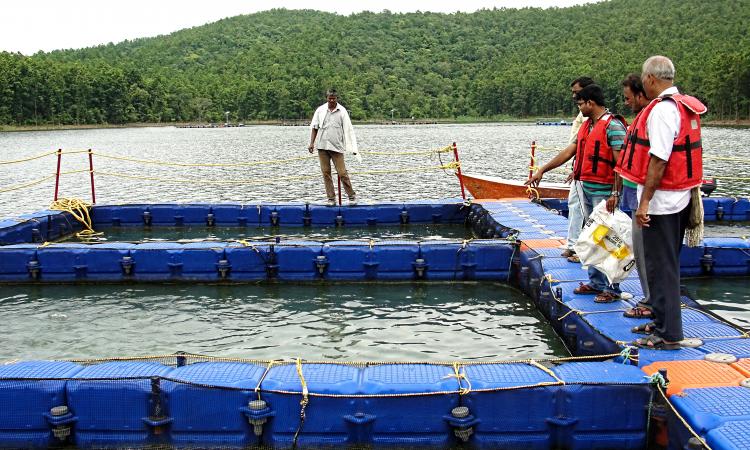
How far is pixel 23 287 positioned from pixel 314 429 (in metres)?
7.25

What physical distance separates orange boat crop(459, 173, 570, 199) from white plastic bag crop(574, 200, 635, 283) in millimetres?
8700

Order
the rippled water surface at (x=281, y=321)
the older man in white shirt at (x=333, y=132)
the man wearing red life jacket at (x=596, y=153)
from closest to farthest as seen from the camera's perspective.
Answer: the man wearing red life jacket at (x=596, y=153)
the rippled water surface at (x=281, y=321)
the older man in white shirt at (x=333, y=132)

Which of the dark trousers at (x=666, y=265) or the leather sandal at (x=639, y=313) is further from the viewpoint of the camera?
the leather sandal at (x=639, y=313)

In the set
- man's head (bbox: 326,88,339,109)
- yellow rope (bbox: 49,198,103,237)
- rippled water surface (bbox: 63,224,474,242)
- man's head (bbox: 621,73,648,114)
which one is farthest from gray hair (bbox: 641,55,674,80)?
yellow rope (bbox: 49,198,103,237)

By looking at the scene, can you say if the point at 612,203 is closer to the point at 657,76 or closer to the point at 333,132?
the point at 657,76

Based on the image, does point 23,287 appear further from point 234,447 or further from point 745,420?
point 745,420

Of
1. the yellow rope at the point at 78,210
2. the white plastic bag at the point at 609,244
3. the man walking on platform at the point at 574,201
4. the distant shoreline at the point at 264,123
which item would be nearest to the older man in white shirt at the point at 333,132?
the yellow rope at the point at 78,210

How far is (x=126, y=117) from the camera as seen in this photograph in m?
143

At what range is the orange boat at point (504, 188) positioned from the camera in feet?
50.2

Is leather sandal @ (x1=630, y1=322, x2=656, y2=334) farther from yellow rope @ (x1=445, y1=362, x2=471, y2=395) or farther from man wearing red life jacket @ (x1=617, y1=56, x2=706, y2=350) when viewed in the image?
yellow rope @ (x1=445, y1=362, x2=471, y2=395)

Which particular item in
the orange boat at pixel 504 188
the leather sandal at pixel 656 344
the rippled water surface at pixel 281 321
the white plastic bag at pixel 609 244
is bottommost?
the rippled water surface at pixel 281 321

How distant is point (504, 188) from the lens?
15977 mm

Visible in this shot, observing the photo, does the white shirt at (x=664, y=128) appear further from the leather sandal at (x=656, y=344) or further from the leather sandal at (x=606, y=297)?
the leather sandal at (x=606, y=297)

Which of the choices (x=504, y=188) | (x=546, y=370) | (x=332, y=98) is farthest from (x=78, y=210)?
(x=546, y=370)
